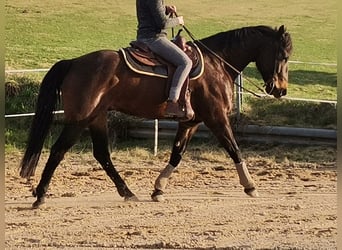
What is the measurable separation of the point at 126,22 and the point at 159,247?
16.3 metres

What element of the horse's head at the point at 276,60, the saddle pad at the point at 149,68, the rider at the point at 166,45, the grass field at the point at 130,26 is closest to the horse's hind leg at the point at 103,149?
the saddle pad at the point at 149,68

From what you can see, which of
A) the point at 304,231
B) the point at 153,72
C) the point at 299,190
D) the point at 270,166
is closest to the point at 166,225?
the point at 304,231

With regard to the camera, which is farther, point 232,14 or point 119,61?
point 232,14

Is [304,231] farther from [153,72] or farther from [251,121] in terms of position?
[251,121]

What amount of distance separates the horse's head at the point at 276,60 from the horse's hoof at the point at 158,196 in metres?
1.70

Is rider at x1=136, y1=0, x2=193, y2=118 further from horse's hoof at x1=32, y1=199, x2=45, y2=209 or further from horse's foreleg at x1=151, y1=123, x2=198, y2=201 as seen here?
horse's hoof at x1=32, y1=199, x2=45, y2=209

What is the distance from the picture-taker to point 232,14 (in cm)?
2280

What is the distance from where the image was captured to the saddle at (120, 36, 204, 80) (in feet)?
26.7

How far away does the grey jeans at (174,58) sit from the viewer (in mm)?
8125

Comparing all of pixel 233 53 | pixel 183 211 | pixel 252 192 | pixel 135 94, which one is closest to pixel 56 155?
pixel 135 94

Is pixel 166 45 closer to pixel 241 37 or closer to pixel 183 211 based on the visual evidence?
pixel 241 37

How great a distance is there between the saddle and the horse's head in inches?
33.7

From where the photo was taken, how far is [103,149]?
27.9 ft

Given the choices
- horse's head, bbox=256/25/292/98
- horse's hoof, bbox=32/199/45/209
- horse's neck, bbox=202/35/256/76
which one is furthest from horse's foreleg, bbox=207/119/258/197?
horse's hoof, bbox=32/199/45/209
